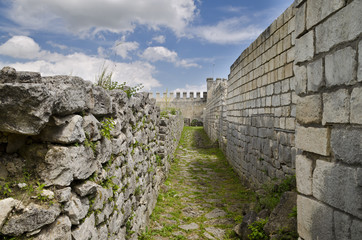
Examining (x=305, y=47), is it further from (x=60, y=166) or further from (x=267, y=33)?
(x=267, y=33)

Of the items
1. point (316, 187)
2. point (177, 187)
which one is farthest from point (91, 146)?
point (177, 187)

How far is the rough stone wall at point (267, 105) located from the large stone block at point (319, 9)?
182cm

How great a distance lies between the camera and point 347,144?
160 cm

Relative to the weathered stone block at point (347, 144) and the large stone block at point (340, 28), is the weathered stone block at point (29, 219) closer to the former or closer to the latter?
the weathered stone block at point (347, 144)

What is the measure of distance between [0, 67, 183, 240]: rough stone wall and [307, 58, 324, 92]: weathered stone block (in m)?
1.85

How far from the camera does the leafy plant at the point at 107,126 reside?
8.31 feet

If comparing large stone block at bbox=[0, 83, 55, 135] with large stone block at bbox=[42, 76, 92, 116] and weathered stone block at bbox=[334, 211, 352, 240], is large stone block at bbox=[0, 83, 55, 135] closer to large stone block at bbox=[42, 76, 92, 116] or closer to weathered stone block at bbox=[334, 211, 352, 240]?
large stone block at bbox=[42, 76, 92, 116]

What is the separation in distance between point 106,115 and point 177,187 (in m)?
4.47

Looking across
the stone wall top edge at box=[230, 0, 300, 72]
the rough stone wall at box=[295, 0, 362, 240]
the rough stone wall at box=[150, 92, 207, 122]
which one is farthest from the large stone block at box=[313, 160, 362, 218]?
the rough stone wall at box=[150, 92, 207, 122]

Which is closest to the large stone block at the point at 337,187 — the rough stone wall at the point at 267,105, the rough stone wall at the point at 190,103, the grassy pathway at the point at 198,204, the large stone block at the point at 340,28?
the large stone block at the point at 340,28

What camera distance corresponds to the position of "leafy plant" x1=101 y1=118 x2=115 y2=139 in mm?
2534

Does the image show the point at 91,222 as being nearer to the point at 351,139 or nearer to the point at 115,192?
the point at 115,192

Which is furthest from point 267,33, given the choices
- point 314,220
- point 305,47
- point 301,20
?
point 314,220

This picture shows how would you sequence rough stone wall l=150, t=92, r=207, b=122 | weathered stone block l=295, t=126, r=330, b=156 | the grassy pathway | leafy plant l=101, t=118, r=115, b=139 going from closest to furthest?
weathered stone block l=295, t=126, r=330, b=156 → leafy plant l=101, t=118, r=115, b=139 → the grassy pathway → rough stone wall l=150, t=92, r=207, b=122
